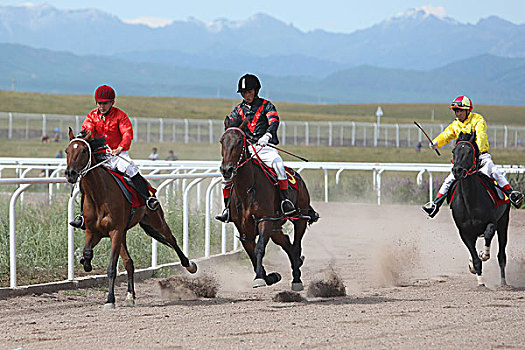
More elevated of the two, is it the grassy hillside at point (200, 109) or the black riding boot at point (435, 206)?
the grassy hillside at point (200, 109)

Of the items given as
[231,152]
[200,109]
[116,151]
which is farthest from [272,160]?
[200,109]

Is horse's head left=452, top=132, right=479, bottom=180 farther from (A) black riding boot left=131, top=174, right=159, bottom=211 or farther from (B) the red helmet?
(B) the red helmet

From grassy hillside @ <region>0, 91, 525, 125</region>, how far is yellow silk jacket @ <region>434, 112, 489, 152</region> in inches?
2677

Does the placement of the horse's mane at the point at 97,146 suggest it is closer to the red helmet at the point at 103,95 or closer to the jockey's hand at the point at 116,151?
the jockey's hand at the point at 116,151

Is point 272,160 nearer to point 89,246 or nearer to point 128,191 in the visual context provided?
point 128,191

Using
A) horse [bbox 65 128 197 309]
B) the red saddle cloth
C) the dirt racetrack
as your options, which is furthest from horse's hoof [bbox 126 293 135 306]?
the red saddle cloth

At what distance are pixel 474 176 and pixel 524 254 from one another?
10.2 feet

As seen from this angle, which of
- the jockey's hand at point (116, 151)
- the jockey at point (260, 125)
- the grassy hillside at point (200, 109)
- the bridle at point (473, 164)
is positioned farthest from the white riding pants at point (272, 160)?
the grassy hillside at point (200, 109)

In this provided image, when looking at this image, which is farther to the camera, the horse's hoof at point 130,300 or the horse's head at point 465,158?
the horse's head at point 465,158

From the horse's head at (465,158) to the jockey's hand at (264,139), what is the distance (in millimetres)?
2124

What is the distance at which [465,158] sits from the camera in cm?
977

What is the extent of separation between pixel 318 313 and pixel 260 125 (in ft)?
8.18

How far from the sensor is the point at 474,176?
394 inches

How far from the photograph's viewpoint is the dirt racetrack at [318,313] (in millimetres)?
6336
